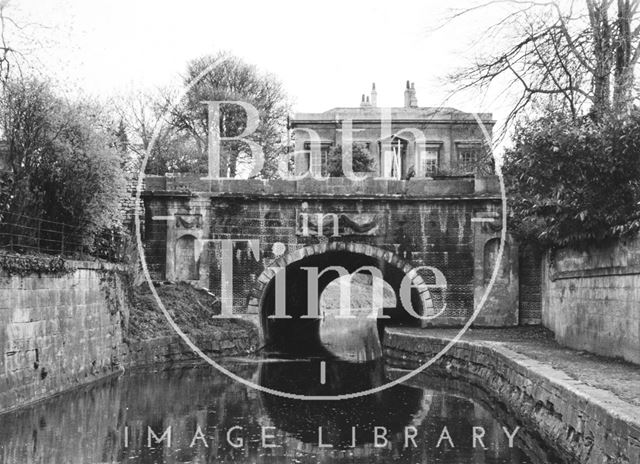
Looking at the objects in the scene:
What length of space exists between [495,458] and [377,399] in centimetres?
392

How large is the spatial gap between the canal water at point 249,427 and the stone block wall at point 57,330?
33cm

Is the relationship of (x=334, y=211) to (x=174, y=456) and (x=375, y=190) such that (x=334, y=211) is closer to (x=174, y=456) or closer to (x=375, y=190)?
(x=375, y=190)

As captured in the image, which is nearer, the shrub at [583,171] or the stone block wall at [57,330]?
the stone block wall at [57,330]

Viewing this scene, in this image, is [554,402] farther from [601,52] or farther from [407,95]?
[407,95]

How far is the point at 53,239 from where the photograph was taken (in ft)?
38.7

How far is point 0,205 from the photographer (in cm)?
1044

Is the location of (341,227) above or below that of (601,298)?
above

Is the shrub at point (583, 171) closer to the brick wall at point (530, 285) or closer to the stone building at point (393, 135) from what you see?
the brick wall at point (530, 285)

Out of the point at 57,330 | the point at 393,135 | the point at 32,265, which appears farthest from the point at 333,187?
the point at 393,135

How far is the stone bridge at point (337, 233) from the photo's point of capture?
57.0 feet

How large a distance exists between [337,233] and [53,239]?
7.43m

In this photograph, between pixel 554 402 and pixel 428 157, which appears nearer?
pixel 554 402

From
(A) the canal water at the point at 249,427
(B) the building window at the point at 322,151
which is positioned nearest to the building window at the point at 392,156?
(B) the building window at the point at 322,151

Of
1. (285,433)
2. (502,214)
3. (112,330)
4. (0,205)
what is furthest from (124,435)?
(502,214)
